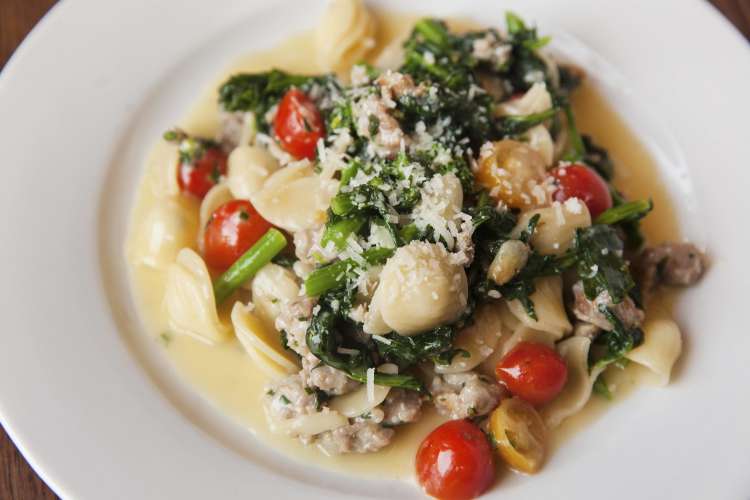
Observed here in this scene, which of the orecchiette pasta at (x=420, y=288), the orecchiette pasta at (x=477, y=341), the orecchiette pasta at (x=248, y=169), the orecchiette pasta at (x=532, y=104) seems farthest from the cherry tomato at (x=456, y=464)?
the orecchiette pasta at (x=532, y=104)

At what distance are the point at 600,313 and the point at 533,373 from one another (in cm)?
50

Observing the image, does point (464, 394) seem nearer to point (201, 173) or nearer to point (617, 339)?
point (617, 339)

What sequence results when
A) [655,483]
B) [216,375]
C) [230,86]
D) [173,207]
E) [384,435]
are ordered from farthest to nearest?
[230,86], [173,207], [216,375], [384,435], [655,483]

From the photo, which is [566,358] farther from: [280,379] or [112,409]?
[112,409]

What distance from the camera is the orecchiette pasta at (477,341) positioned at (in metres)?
4.03

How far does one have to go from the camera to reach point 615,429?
4027 mm

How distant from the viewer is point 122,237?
4621 millimetres

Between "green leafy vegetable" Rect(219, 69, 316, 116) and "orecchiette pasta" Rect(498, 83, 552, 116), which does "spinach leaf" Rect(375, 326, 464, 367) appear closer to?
"orecchiette pasta" Rect(498, 83, 552, 116)

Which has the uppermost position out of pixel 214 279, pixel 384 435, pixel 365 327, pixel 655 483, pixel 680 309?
pixel 680 309

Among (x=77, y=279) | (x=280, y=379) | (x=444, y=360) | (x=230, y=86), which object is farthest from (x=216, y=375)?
(x=230, y=86)

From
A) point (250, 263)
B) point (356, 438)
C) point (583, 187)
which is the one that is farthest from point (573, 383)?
point (250, 263)

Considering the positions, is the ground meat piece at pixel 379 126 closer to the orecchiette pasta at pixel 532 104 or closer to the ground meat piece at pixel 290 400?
the orecchiette pasta at pixel 532 104

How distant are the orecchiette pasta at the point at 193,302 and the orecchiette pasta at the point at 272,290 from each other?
24 cm

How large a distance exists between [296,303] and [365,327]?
0.42 m
